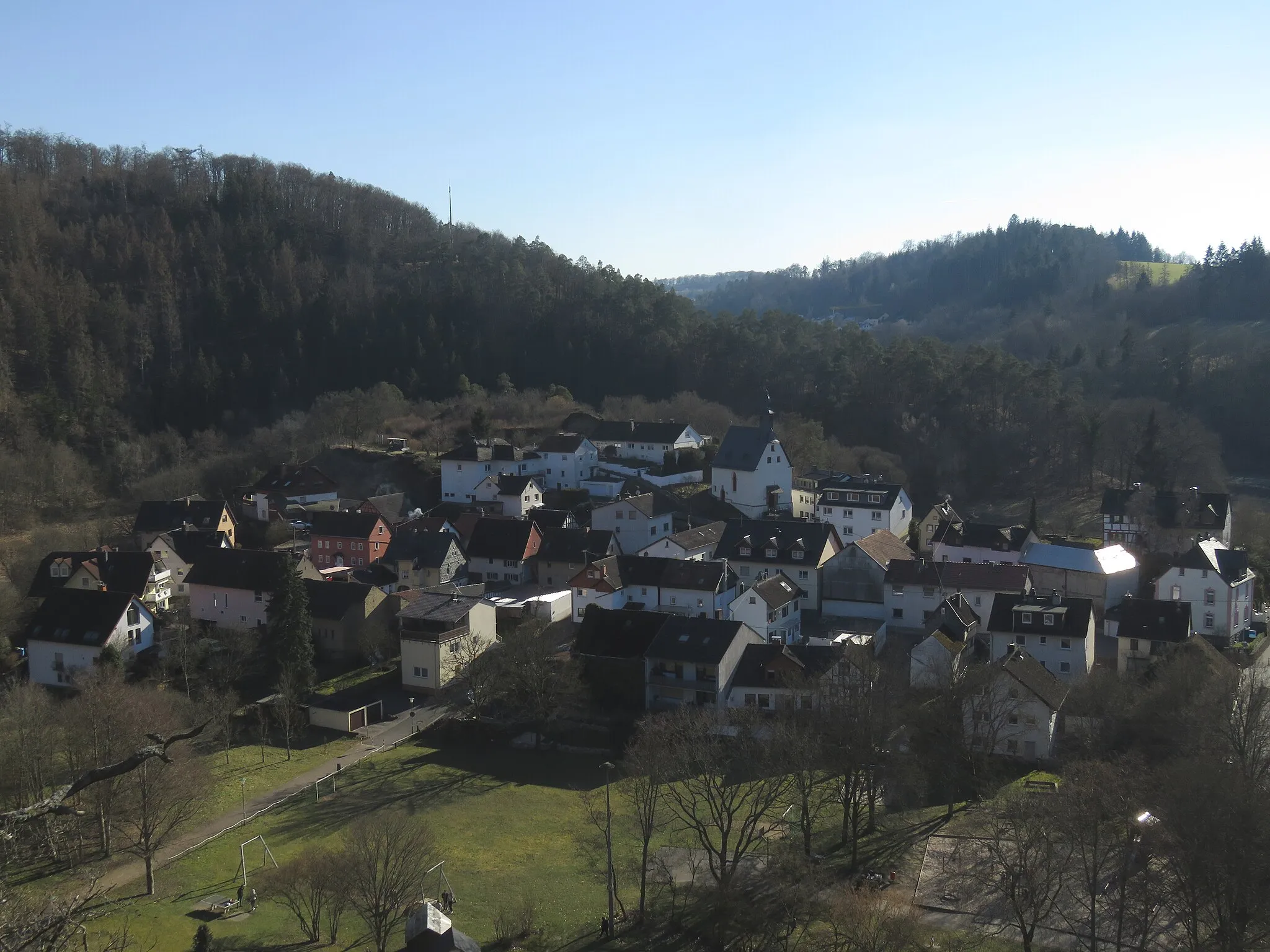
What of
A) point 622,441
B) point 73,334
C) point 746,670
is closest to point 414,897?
point 746,670

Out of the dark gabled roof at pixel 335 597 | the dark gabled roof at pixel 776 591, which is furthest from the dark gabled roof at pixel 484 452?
the dark gabled roof at pixel 776 591

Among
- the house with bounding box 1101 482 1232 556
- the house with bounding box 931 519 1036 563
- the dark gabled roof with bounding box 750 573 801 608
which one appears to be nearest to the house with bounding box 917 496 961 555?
the house with bounding box 931 519 1036 563

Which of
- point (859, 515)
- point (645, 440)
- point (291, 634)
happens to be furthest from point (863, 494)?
point (291, 634)

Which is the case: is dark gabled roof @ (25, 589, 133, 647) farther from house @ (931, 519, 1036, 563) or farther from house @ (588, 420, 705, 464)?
house @ (931, 519, 1036, 563)

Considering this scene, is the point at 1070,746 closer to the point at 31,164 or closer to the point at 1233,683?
the point at 1233,683

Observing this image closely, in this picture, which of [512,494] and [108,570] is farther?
[512,494]

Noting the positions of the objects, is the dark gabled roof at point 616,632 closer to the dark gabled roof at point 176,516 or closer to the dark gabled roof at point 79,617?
the dark gabled roof at point 79,617

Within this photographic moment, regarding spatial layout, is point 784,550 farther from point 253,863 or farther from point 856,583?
point 253,863
